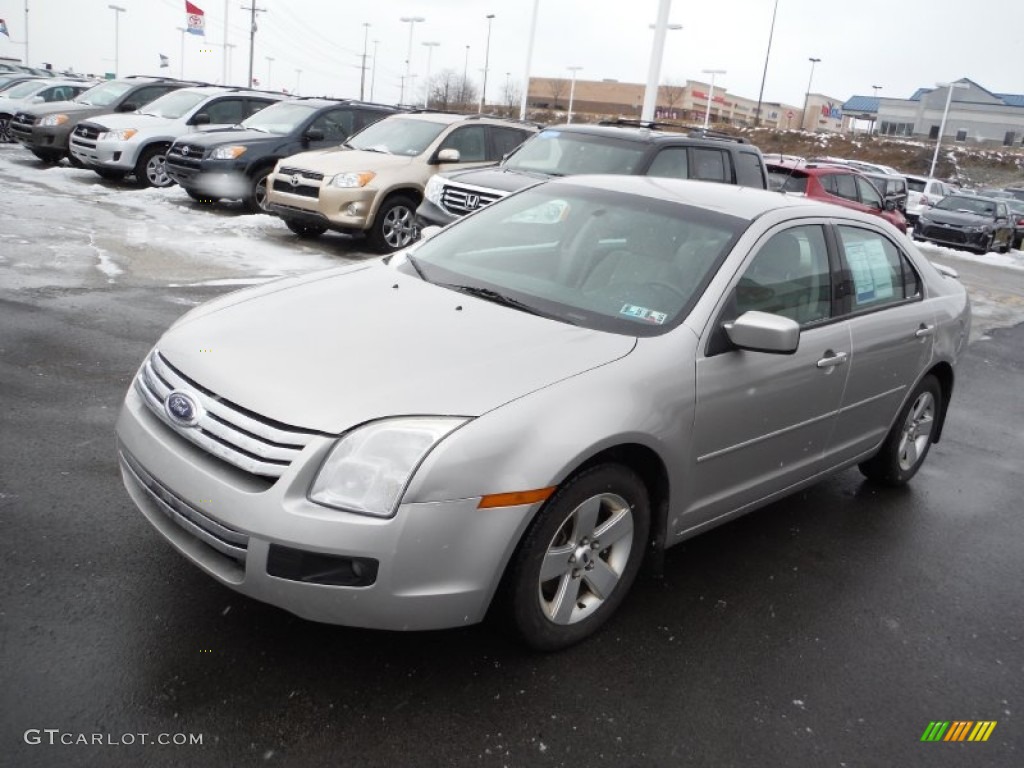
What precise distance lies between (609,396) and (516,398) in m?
0.38

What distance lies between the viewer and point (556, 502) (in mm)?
2891

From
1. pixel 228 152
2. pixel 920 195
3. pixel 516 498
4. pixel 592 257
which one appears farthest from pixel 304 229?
pixel 920 195

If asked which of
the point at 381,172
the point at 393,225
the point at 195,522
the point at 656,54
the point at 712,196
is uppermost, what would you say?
the point at 656,54

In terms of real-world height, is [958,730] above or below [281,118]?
below

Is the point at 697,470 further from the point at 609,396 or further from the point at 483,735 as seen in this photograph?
the point at 483,735

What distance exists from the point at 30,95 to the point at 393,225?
16134 millimetres

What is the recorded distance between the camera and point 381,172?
446 inches

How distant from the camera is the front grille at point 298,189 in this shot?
37.3 feet

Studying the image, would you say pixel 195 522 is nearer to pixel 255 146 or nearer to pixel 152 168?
pixel 255 146

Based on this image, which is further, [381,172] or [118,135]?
[118,135]

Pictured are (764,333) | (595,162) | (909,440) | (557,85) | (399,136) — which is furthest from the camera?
(557,85)

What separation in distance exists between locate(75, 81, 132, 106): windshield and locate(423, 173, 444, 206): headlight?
10.7 metres

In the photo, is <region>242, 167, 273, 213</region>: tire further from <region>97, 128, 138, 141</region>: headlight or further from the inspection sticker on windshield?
the inspection sticker on windshield

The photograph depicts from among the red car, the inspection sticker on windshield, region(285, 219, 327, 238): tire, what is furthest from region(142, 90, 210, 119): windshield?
the inspection sticker on windshield
